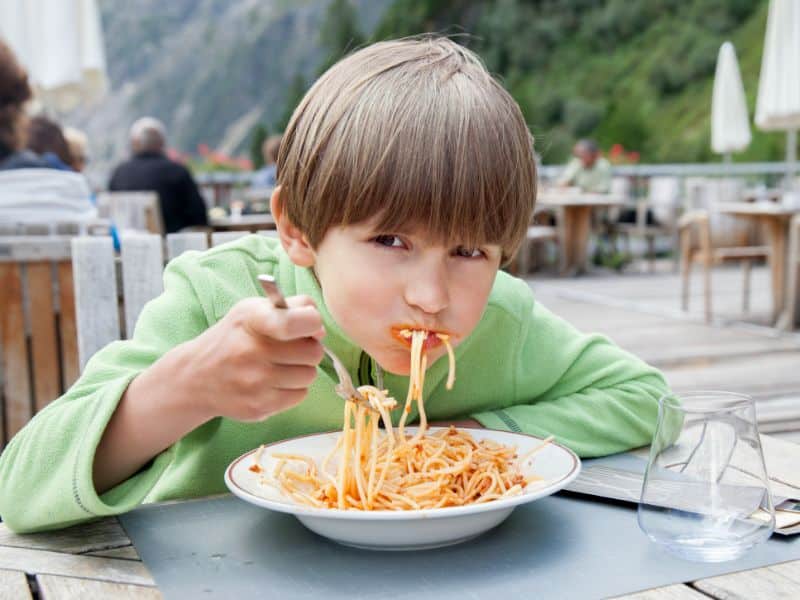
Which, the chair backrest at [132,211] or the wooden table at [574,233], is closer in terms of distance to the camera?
the chair backrest at [132,211]

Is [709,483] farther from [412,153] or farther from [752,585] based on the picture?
[412,153]

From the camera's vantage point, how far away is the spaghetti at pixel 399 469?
0.82 metres

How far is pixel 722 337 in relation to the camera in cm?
535

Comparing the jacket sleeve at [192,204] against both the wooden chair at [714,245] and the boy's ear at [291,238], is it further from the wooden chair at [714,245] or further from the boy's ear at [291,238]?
the boy's ear at [291,238]

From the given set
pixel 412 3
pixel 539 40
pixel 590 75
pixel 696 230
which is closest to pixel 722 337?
pixel 696 230

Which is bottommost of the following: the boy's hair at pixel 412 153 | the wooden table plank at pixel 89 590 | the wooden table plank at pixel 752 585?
the wooden table plank at pixel 752 585

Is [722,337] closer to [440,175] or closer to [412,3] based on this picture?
[440,175]

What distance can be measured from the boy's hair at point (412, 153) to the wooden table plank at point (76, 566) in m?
0.39

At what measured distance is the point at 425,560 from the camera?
2.57 feet

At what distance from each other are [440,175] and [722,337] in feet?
15.9

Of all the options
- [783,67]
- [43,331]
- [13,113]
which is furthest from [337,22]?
[43,331]

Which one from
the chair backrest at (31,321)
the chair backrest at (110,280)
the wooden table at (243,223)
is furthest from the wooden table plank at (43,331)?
the wooden table at (243,223)

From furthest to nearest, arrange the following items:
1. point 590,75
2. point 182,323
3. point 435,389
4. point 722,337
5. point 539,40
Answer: point 539,40, point 590,75, point 722,337, point 435,389, point 182,323

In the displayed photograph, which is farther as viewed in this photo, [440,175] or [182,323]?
[182,323]
